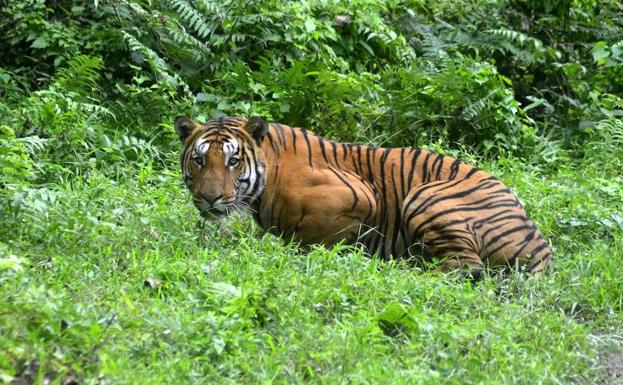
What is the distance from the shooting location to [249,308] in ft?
16.3

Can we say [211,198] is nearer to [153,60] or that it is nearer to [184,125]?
[184,125]

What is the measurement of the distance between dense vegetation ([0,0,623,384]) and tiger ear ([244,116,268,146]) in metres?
0.67

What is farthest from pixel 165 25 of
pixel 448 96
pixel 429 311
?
pixel 429 311

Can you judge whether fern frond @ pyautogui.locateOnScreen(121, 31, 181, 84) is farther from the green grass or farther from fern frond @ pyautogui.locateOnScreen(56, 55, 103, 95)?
the green grass

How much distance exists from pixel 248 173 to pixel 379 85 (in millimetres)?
3373

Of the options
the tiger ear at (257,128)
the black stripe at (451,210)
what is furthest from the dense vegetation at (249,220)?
the tiger ear at (257,128)

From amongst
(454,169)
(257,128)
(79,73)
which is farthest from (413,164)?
(79,73)

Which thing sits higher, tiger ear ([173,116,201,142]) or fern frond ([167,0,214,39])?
fern frond ([167,0,214,39])

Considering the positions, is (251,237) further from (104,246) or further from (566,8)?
(566,8)

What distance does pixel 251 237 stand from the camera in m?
6.61

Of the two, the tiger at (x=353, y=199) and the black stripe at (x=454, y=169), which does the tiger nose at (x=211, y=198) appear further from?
the black stripe at (x=454, y=169)

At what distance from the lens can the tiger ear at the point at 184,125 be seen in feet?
22.7

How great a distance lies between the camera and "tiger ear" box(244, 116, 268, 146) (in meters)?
6.79

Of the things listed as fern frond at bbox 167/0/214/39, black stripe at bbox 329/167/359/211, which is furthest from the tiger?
fern frond at bbox 167/0/214/39
